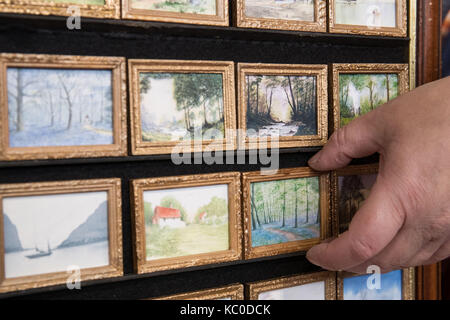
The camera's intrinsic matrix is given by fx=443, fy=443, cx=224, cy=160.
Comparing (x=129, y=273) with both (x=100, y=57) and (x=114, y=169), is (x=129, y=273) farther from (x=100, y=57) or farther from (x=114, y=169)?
(x=100, y=57)

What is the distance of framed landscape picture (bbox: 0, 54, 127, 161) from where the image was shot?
0.79 metres

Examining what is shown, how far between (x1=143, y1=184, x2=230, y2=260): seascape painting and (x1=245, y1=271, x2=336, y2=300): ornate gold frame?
4.8 inches

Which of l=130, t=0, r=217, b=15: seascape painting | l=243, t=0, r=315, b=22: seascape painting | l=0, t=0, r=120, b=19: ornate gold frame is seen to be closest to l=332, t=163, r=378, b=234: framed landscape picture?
l=243, t=0, r=315, b=22: seascape painting

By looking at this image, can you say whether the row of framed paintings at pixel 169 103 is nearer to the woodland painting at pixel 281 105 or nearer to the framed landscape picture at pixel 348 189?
the woodland painting at pixel 281 105

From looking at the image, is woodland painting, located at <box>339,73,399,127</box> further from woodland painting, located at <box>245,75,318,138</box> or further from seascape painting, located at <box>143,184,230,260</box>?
seascape painting, located at <box>143,184,230,260</box>

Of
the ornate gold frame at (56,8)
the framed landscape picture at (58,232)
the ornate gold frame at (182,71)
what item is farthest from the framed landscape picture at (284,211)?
the ornate gold frame at (56,8)

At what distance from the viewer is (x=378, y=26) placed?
1058 mm

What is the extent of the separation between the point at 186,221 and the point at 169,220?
37mm

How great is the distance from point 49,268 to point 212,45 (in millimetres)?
548

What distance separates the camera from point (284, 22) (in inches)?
37.8

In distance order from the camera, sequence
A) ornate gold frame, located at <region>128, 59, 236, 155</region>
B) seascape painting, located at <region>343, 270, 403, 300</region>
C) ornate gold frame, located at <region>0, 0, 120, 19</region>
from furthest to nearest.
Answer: seascape painting, located at <region>343, 270, 403, 300</region>
ornate gold frame, located at <region>128, 59, 236, 155</region>
ornate gold frame, located at <region>0, 0, 120, 19</region>

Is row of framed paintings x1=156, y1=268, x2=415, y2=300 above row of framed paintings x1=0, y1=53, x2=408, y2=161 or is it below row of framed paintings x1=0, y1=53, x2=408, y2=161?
below

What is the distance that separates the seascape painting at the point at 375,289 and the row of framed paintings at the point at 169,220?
16 centimetres

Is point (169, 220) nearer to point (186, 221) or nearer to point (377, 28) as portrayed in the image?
point (186, 221)
